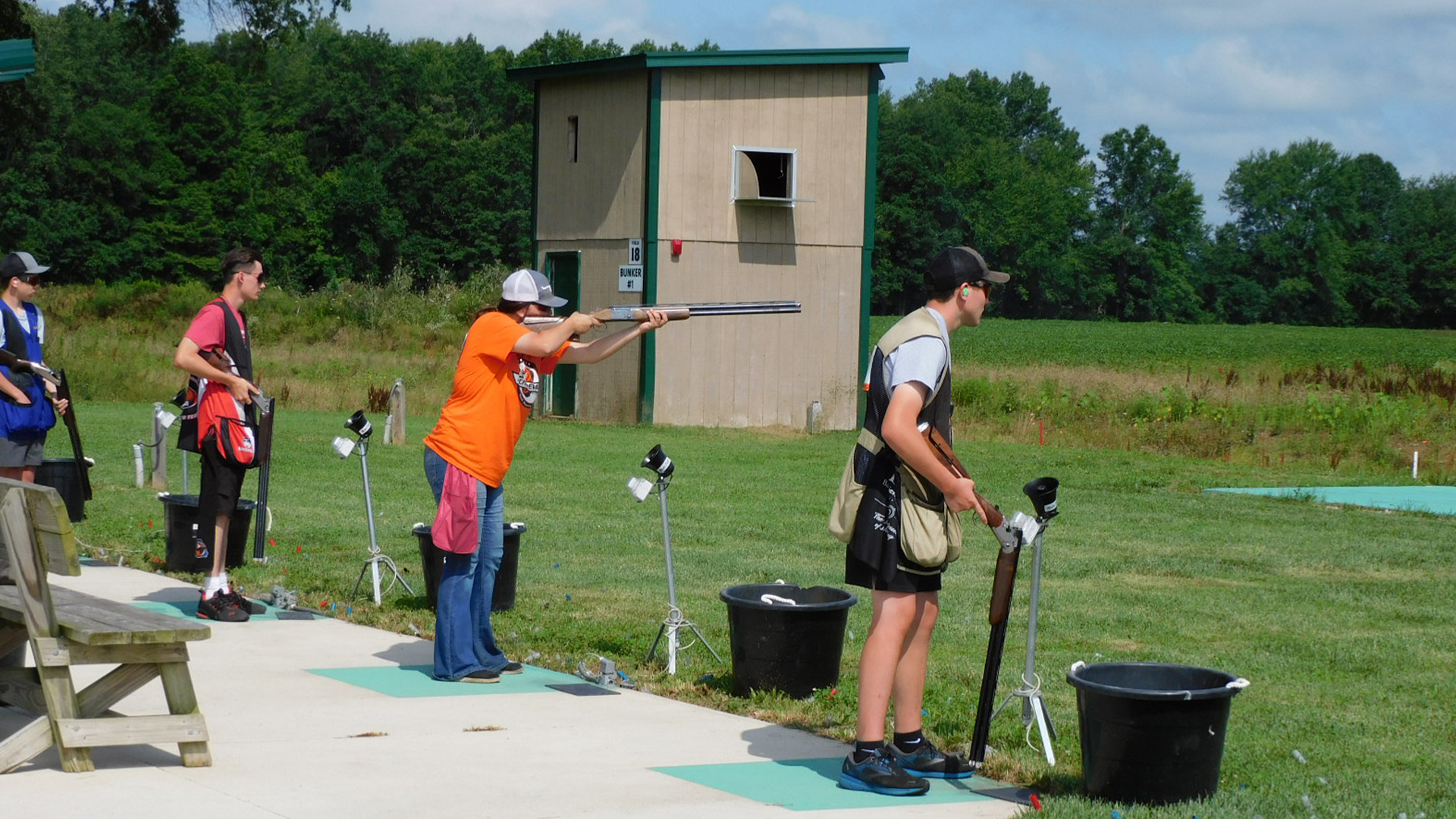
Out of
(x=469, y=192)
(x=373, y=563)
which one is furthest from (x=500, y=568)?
(x=469, y=192)

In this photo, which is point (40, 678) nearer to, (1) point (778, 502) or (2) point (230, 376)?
(2) point (230, 376)

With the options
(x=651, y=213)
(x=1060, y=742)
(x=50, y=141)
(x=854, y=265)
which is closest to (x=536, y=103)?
(x=651, y=213)

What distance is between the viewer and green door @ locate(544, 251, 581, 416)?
26.1m

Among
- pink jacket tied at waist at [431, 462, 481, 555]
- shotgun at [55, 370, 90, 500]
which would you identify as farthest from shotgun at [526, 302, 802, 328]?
shotgun at [55, 370, 90, 500]

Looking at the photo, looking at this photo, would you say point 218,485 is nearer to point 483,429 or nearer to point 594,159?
point 483,429

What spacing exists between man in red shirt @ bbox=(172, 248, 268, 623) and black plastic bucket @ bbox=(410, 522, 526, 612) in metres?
1.06

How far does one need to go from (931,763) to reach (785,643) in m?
1.39

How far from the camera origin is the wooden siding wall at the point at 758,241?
24750mm

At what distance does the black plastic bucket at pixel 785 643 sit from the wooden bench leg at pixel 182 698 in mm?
2374

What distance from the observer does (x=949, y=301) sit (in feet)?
19.1

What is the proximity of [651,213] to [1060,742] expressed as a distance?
A: 18723 millimetres

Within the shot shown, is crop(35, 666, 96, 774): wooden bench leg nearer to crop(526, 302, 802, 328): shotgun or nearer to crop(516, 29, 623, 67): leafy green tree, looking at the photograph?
Result: crop(526, 302, 802, 328): shotgun

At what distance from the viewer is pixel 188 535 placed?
1055 cm

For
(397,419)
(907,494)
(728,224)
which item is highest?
(728,224)
